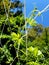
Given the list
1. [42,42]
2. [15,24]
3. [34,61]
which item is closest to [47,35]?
[42,42]

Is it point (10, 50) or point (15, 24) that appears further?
point (15, 24)

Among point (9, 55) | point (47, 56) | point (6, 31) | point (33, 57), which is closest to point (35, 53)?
point (33, 57)

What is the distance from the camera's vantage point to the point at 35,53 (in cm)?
125

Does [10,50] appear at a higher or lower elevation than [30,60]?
lower

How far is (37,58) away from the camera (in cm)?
131

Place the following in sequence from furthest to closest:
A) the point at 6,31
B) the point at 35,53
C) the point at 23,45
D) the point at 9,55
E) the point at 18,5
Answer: the point at 18,5
the point at 6,31
the point at 9,55
the point at 23,45
the point at 35,53

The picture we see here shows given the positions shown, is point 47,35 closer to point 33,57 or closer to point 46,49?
point 46,49

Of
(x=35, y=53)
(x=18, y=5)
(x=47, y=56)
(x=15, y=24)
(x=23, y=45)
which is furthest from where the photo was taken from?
(x=18, y=5)

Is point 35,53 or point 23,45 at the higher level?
point 35,53

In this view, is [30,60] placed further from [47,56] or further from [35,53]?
[47,56]

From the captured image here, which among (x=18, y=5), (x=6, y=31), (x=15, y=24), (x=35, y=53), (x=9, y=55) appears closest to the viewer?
(x=35, y=53)

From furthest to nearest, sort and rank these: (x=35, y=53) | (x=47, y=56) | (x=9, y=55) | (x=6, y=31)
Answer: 1. (x=6, y=31)
2. (x=9, y=55)
3. (x=47, y=56)
4. (x=35, y=53)

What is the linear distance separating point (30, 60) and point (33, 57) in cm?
3

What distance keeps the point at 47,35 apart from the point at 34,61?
2.03 feet
